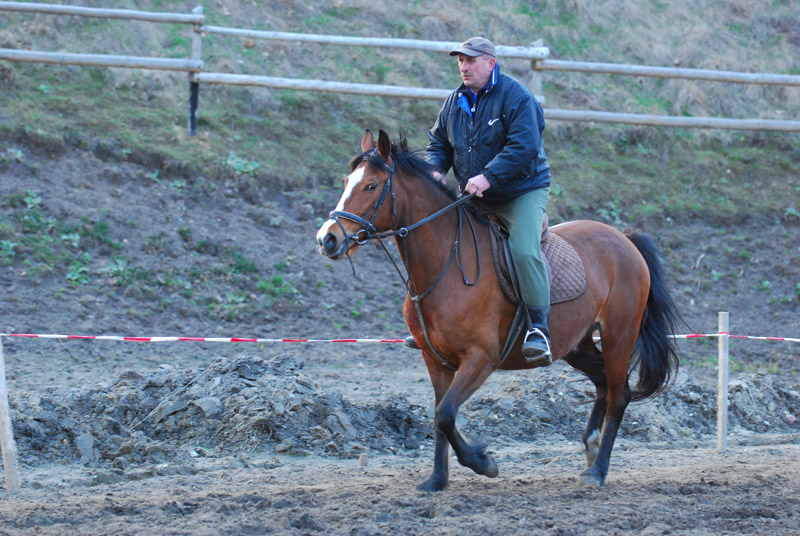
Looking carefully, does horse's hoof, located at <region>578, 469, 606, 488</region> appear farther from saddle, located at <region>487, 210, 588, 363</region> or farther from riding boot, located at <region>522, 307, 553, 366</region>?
saddle, located at <region>487, 210, 588, 363</region>

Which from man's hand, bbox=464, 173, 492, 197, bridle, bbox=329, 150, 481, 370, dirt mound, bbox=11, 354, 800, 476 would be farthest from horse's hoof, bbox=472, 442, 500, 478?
dirt mound, bbox=11, 354, 800, 476

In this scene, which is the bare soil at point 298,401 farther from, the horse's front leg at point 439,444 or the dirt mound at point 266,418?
the horse's front leg at point 439,444

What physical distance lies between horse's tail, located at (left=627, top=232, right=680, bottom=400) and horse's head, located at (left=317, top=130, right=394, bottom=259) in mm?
Result: 2851

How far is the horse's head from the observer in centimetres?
527

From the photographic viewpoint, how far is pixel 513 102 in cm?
603

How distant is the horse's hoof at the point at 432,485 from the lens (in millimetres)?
5957

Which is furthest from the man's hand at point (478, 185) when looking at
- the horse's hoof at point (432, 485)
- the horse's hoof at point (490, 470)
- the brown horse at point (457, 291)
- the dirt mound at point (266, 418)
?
the dirt mound at point (266, 418)

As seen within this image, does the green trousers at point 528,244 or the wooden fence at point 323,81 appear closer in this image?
the green trousers at point 528,244

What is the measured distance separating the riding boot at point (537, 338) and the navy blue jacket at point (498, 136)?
897 millimetres

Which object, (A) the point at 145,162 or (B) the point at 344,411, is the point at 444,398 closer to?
(B) the point at 344,411

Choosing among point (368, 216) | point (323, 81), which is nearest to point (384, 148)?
point (368, 216)

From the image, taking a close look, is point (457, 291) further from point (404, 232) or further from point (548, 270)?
point (548, 270)

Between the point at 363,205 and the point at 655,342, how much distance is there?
3.25 m

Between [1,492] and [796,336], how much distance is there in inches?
429
